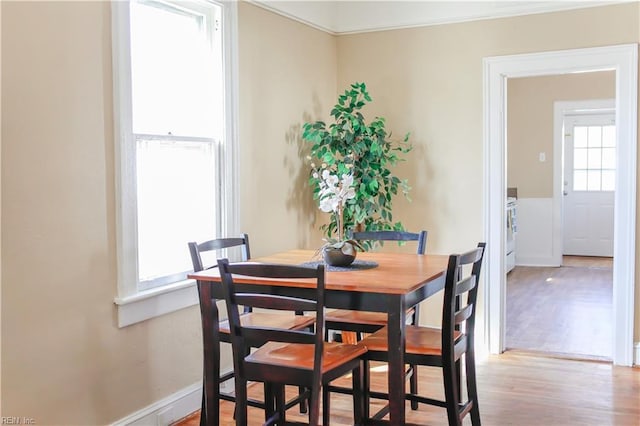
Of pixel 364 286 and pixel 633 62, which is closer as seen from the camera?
pixel 364 286

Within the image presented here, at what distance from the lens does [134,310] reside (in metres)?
3.13

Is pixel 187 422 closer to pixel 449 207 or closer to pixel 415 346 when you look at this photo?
pixel 415 346

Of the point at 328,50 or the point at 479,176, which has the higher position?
the point at 328,50

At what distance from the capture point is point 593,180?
9.02 m

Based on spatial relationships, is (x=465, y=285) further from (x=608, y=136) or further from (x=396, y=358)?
(x=608, y=136)

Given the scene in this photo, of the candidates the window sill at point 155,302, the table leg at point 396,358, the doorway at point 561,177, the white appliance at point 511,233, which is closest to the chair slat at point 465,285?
the table leg at point 396,358

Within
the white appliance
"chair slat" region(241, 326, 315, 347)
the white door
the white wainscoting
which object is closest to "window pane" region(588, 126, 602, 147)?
the white door

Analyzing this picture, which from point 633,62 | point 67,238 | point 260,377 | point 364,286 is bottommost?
point 260,377

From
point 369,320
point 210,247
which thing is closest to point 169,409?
point 210,247

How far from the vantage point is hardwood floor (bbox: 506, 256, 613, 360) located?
4.77 meters

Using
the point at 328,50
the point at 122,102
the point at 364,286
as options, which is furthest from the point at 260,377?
the point at 328,50

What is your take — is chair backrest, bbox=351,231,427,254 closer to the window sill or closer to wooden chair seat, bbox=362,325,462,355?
wooden chair seat, bbox=362,325,462,355

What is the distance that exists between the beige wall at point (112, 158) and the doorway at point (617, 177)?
8 cm

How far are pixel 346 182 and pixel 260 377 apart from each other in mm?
948
